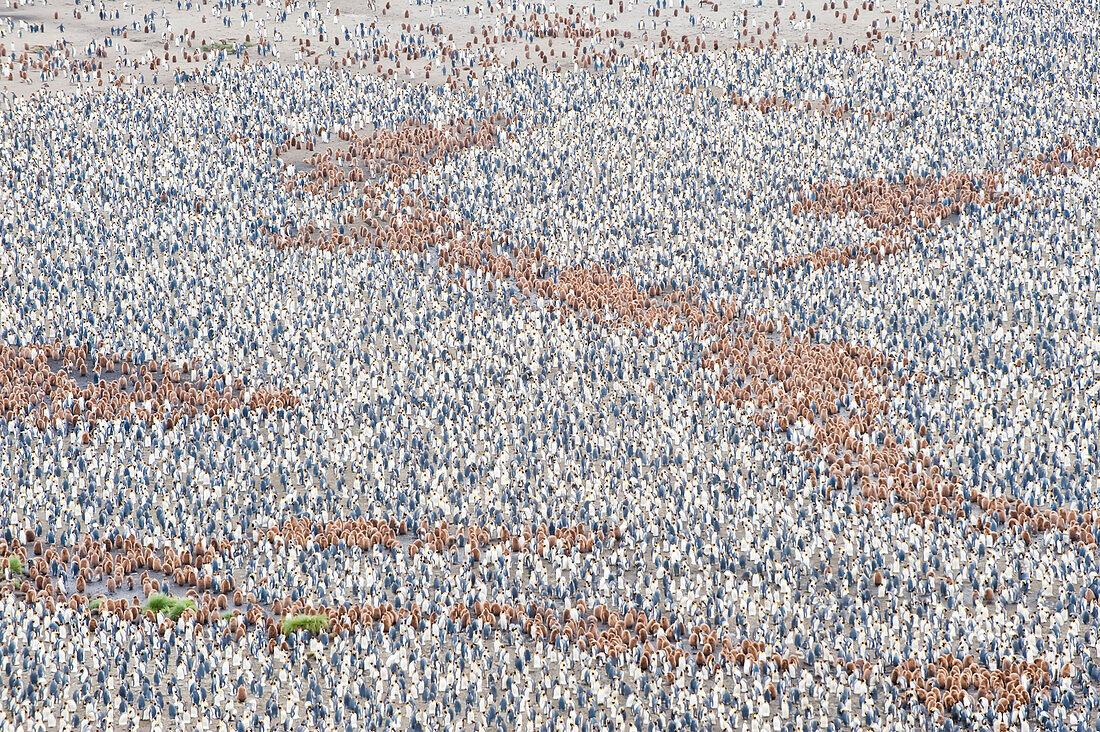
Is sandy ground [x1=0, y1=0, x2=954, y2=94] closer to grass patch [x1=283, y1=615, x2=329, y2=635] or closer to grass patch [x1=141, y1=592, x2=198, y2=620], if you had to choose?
grass patch [x1=141, y1=592, x2=198, y2=620]

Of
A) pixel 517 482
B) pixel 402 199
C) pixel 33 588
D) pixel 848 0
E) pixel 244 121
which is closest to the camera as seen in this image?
pixel 33 588

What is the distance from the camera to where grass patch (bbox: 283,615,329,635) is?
26797mm

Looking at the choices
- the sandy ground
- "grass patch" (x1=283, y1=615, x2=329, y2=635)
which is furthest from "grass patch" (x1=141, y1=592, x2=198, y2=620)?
the sandy ground

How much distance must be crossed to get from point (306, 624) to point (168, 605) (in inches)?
119

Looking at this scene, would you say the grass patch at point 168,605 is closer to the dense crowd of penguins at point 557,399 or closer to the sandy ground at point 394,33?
the dense crowd of penguins at point 557,399

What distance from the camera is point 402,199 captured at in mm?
51781

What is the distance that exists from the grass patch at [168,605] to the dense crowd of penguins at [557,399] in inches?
5.1

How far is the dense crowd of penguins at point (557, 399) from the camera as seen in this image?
84.2 feet

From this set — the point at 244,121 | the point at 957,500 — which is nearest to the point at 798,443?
the point at 957,500

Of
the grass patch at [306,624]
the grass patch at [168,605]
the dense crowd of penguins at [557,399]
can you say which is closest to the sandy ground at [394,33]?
the dense crowd of penguins at [557,399]

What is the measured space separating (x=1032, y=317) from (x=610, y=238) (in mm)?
14937

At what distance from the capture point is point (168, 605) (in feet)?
90.7

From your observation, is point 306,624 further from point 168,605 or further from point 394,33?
point 394,33

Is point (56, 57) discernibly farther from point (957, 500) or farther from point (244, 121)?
point (957, 500)
